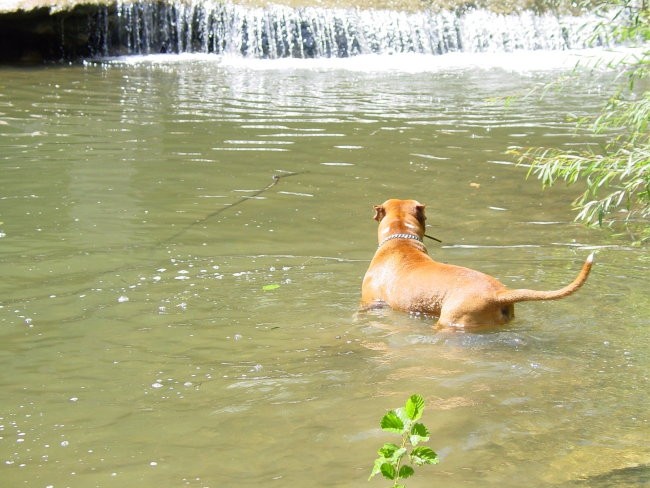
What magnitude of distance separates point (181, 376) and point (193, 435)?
75cm

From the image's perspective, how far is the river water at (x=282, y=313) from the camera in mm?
4105

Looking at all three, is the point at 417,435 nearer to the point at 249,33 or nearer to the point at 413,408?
the point at 413,408

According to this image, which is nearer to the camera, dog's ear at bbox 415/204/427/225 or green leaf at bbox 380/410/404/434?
green leaf at bbox 380/410/404/434

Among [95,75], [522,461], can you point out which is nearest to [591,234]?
[522,461]

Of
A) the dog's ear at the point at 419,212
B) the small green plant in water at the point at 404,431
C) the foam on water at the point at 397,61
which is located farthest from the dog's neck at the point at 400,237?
the foam on water at the point at 397,61

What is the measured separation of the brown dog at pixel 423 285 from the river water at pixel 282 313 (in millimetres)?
114

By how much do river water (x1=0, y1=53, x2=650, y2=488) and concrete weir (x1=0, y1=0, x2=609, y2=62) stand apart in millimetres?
6115

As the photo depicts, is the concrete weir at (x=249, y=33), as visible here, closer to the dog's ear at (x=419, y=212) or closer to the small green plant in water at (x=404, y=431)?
the dog's ear at (x=419, y=212)

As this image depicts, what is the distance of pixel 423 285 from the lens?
5.84 metres

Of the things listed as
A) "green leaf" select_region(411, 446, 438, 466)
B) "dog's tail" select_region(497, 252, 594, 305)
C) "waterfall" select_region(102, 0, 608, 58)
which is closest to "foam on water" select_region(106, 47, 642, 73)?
"waterfall" select_region(102, 0, 608, 58)

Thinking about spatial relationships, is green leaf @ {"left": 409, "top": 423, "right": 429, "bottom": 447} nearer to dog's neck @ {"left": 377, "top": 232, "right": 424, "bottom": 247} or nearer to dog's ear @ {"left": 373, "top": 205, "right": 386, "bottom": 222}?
dog's neck @ {"left": 377, "top": 232, "right": 424, "bottom": 247}

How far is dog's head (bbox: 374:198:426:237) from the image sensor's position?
6.52 meters

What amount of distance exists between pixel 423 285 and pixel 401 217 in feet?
2.86

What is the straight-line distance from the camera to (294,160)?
1048 cm
